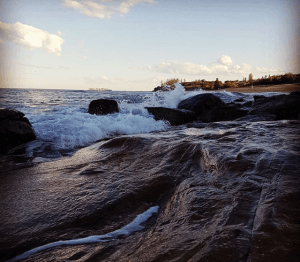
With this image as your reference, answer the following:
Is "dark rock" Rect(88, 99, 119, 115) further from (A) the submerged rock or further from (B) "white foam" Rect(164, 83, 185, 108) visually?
(A) the submerged rock

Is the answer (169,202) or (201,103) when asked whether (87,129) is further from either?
(201,103)

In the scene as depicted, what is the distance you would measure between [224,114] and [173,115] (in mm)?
1943

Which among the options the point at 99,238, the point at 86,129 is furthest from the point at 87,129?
the point at 99,238

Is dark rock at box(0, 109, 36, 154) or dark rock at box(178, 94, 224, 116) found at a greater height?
dark rock at box(178, 94, 224, 116)

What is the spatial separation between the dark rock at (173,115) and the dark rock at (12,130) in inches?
173

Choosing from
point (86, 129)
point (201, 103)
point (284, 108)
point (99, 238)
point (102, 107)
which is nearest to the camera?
point (99, 238)

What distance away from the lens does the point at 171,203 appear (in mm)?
1676

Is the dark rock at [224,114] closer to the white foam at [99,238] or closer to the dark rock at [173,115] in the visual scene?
the dark rock at [173,115]

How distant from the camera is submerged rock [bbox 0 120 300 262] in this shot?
1055 mm

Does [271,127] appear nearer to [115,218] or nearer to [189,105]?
[115,218]

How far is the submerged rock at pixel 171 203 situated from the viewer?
3.46 feet

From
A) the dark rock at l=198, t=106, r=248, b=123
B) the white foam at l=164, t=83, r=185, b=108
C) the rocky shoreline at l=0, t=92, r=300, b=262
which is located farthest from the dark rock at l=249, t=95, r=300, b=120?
the white foam at l=164, t=83, r=185, b=108

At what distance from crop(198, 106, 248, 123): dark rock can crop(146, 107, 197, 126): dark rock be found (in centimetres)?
74

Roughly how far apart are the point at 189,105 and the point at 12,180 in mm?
8440
